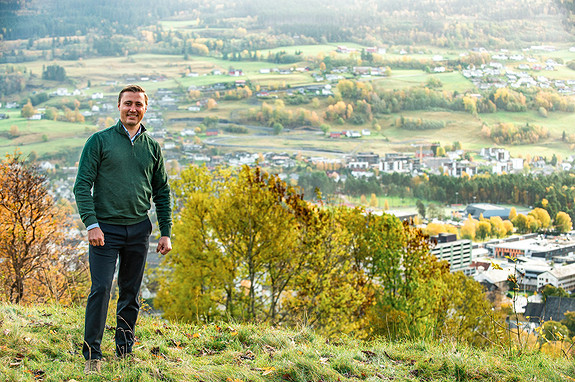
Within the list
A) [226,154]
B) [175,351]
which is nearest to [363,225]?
[175,351]

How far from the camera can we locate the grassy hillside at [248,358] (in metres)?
3.59

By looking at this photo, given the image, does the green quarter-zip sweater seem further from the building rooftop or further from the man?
the building rooftop

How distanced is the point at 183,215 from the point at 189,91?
13166cm

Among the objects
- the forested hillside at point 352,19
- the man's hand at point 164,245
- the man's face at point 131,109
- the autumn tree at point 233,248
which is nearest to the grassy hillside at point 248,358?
the man's hand at point 164,245

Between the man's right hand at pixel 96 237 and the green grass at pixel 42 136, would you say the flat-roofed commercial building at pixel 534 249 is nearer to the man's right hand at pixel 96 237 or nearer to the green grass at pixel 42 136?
the man's right hand at pixel 96 237

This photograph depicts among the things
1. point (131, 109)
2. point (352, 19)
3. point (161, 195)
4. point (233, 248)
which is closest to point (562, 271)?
point (233, 248)

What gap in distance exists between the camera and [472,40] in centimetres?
17975

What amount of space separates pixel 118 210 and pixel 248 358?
1.37m

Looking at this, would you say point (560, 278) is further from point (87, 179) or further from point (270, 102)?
point (270, 102)

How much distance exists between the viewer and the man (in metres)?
3.53

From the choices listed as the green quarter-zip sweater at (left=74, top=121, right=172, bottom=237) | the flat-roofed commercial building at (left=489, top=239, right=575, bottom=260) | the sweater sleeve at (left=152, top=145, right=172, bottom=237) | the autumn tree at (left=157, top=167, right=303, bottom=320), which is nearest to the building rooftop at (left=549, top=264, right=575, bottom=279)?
the flat-roofed commercial building at (left=489, top=239, right=575, bottom=260)

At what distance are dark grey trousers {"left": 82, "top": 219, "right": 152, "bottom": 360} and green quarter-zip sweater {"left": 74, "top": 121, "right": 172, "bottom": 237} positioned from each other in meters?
0.08

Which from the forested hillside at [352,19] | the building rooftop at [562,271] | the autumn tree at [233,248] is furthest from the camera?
the forested hillside at [352,19]

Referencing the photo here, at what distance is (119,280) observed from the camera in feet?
12.4
